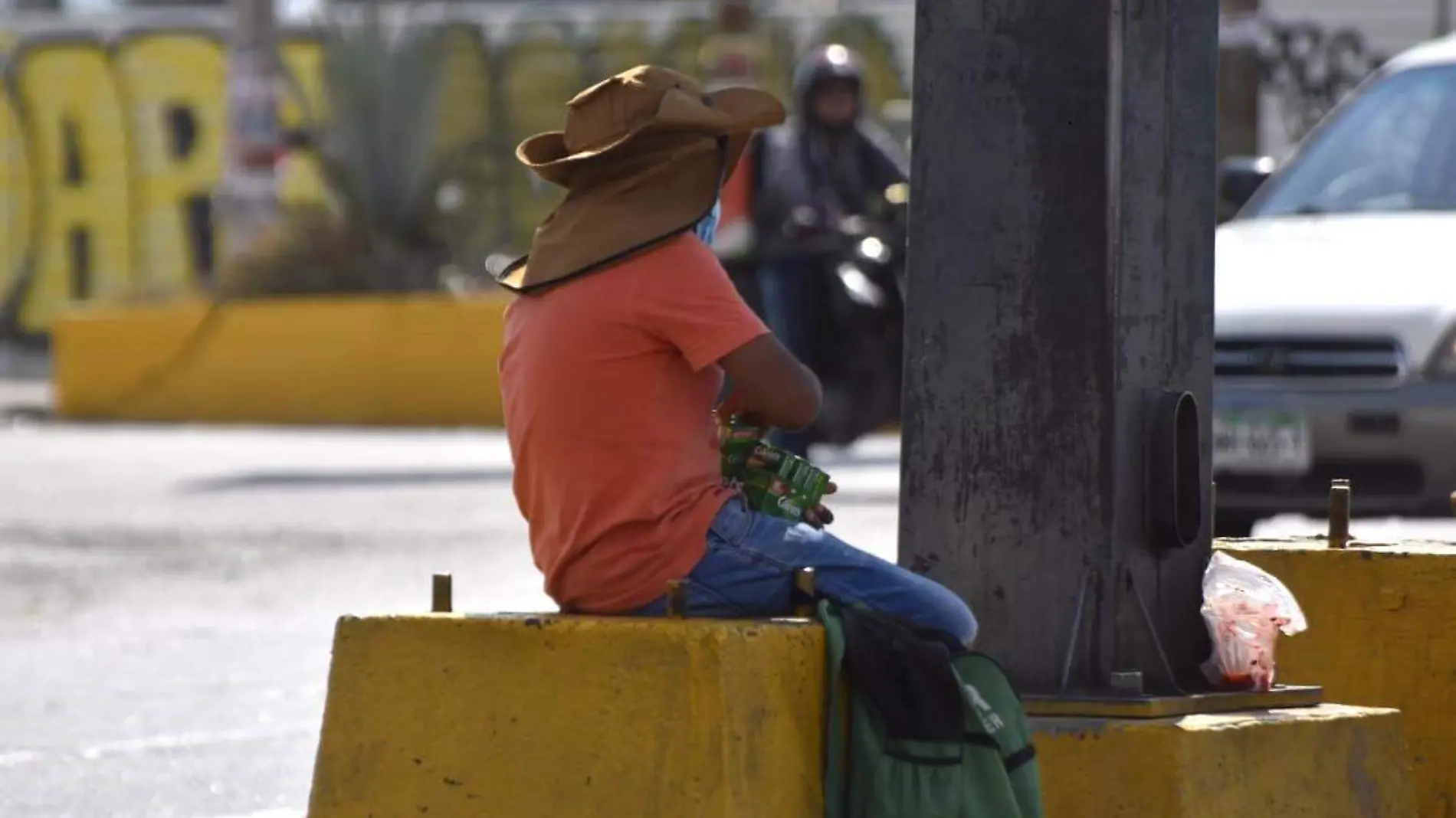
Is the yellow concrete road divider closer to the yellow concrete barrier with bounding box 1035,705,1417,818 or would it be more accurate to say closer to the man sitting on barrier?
the yellow concrete barrier with bounding box 1035,705,1417,818

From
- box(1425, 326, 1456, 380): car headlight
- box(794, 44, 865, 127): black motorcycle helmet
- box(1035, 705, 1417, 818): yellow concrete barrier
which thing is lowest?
box(1035, 705, 1417, 818): yellow concrete barrier

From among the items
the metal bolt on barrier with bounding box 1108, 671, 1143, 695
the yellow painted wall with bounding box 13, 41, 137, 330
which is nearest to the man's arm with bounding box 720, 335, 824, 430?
the metal bolt on barrier with bounding box 1108, 671, 1143, 695

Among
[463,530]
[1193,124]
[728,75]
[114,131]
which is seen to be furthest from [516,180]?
[1193,124]

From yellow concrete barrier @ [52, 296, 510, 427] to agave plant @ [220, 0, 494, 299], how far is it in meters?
0.69

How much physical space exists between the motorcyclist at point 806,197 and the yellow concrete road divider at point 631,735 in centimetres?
772

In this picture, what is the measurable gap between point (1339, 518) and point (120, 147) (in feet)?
105

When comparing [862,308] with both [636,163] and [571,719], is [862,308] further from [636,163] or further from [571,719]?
[571,719]

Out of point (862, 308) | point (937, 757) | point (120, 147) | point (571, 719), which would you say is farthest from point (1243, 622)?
point (120, 147)

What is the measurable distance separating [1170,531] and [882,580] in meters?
0.52

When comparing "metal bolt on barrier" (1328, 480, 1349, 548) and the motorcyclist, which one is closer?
"metal bolt on barrier" (1328, 480, 1349, 548)

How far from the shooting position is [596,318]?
4723mm

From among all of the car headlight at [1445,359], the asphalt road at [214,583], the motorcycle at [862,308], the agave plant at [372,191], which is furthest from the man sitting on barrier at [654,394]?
the agave plant at [372,191]

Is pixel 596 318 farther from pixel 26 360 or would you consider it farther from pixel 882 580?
pixel 26 360

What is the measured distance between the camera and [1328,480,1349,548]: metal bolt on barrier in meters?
5.89
